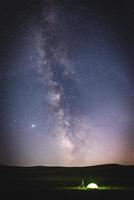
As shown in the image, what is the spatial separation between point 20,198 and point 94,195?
19.3ft

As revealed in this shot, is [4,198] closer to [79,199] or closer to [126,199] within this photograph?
[79,199]

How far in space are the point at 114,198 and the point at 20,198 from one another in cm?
652

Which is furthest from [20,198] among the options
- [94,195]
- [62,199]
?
[94,195]

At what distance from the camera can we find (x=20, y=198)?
1008 inches

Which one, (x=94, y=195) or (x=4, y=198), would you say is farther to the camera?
(x=94, y=195)

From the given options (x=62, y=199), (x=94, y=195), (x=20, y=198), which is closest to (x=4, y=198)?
(x=20, y=198)

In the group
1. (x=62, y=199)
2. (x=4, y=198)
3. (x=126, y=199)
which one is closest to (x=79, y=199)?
(x=62, y=199)

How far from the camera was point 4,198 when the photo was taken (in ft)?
83.3

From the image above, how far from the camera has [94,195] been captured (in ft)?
92.6

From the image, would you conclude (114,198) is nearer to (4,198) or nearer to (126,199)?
(126,199)

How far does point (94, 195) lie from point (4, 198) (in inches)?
273

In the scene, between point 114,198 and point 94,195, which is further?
point 94,195

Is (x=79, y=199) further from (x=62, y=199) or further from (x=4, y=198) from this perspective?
(x=4, y=198)

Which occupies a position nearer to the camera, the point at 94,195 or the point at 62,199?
the point at 62,199
